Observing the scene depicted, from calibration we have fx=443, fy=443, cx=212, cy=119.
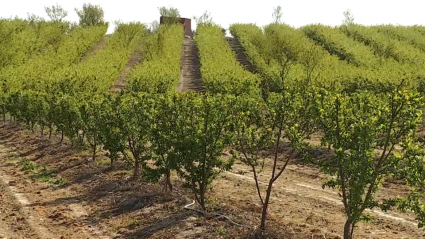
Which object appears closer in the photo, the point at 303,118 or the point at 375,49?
the point at 303,118

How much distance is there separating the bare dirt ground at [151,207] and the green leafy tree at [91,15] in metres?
69.6

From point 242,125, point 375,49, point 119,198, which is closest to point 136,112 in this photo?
point 119,198

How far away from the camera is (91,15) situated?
81938mm

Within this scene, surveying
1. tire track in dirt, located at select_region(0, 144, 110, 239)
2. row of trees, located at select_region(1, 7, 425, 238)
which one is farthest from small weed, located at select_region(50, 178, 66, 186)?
row of trees, located at select_region(1, 7, 425, 238)

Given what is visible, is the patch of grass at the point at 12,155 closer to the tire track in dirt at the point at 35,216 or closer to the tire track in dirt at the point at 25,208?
the tire track in dirt at the point at 25,208

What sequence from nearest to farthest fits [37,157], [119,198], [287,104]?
[287,104] → [119,198] → [37,157]

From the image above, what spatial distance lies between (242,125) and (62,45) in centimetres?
5000

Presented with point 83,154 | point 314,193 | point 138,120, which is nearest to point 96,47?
point 83,154

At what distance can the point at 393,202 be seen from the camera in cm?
703

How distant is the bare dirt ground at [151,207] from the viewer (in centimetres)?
971

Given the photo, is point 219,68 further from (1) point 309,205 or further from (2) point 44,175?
(1) point 309,205

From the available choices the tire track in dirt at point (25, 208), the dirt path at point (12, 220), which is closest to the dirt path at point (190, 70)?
the tire track in dirt at point (25, 208)

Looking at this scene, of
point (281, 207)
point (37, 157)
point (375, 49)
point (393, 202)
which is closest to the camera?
point (393, 202)

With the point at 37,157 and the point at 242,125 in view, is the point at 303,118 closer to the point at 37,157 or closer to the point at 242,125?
the point at 242,125
